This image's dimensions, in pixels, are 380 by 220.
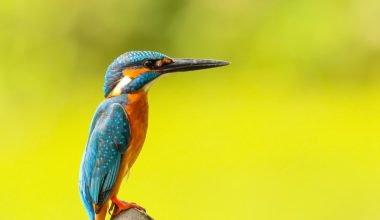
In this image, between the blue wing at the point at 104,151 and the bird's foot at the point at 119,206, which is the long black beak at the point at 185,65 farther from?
the bird's foot at the point at 119,206

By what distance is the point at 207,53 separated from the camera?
8695mm

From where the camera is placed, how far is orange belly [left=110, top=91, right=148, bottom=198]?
2.34 metres

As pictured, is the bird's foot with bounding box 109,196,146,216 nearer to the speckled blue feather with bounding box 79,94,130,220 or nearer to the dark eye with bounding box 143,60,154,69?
the speckled blue feather with bounding box 79,94,130,220

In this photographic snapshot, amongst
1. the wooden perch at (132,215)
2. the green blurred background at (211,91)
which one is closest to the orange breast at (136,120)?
the wooden perch at (132,215)

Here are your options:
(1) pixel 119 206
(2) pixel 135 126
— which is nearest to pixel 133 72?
(2) pixel 135 126

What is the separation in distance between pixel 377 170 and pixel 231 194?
992 mm

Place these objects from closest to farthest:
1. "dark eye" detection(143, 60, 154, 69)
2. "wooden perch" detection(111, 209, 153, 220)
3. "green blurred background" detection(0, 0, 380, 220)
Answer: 1. "wooden perch" detection(111, 209, 153, 220)
2. "dark eye" detection(143, 60, 154, 69)
3. "green blurred background" detection(0, 0, 380, 220)

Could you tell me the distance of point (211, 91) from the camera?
9.45 m

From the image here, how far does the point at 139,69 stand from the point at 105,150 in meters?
0.18

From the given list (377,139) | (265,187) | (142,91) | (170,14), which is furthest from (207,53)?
(142,91)

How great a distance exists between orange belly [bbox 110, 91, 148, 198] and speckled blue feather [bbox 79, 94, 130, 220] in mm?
11

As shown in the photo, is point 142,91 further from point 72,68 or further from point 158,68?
point 72,68

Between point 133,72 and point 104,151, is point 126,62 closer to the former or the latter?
point 133,72

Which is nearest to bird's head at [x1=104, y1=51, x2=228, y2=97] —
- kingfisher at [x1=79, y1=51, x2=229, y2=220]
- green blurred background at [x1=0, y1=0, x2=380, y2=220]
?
kingfisher at [x1=79, y1=51, x2=229, y2=220]
